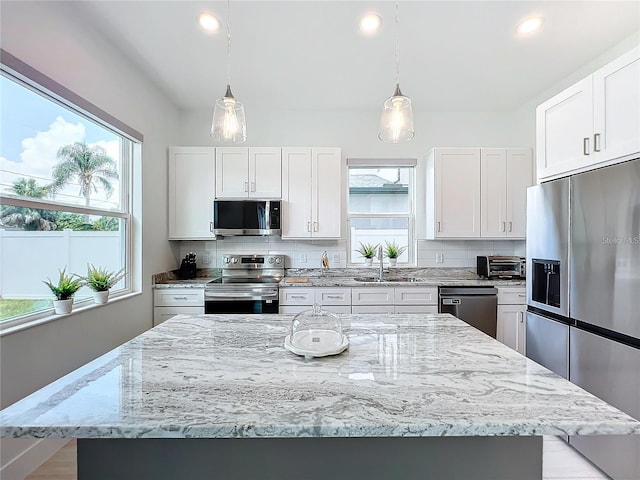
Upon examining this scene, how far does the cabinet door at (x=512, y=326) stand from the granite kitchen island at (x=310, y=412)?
2.26 meters

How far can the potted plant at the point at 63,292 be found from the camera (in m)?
2.03

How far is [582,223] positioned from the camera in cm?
188

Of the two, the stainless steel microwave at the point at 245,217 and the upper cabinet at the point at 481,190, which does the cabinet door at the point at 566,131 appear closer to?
the upper cabinet at the point at 481,190

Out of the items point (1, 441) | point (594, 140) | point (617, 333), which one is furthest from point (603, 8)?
point (1, 441)

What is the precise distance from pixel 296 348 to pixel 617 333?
175 cm

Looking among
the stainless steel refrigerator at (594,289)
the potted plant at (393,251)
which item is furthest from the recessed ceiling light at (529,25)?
the potted plant at (393,251)

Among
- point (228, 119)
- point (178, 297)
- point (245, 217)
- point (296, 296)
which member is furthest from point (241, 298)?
point (228, 119)

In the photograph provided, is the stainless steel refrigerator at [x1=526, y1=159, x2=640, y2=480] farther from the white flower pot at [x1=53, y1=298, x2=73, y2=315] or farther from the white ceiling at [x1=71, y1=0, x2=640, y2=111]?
the white flower pot at [x1=53, y1=298, x2=73, y2=315]

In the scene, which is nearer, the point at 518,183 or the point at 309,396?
the point at 309,396

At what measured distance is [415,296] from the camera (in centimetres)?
323

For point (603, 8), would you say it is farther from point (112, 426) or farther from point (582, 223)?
point (112, 426)

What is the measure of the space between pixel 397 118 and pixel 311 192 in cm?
192

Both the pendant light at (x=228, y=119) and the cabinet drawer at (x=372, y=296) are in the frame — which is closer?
the pendant light at (x=228, y=119)

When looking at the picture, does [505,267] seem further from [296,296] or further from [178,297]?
[178,297]
